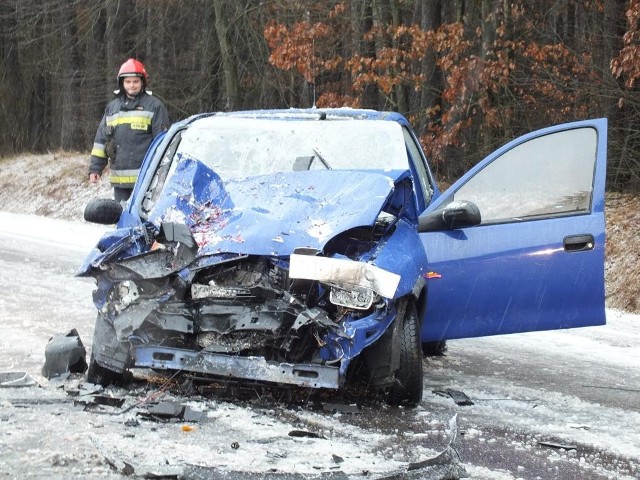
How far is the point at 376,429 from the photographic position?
512 cm

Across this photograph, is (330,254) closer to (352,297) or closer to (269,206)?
(352,297)

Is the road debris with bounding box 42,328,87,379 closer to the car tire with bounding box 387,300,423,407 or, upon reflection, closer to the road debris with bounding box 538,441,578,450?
the car tire with bounding box 387,300,423,407

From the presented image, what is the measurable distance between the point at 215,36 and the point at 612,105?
15.9 metres

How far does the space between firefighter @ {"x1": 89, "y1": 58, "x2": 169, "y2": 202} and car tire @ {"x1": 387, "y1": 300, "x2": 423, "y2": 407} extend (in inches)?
183

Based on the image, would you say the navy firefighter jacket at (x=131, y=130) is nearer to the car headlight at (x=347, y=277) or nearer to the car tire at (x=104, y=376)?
the car tire at (x=104, y=376)

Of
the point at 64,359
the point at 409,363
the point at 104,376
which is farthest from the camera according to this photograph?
the point at 64,359

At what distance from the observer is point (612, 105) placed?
13.5 meters

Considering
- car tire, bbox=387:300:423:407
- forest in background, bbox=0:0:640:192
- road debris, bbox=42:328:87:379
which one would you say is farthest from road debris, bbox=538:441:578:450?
forest in background, bbox=0:0:640:192

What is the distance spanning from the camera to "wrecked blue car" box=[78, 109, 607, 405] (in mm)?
5172

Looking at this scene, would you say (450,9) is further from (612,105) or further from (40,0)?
(40,0)

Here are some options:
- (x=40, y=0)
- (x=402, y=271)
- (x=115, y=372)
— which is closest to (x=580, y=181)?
(x=402, y=271)

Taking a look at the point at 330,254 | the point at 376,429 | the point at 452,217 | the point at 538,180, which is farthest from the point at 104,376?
the point at 538,180

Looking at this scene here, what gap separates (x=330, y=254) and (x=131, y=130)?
15.7ft

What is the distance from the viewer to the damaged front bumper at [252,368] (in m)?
5.02
